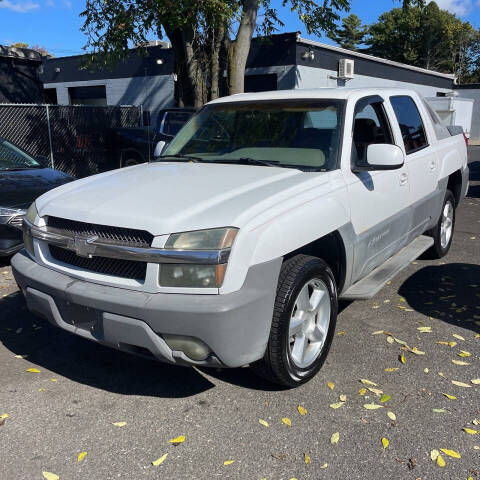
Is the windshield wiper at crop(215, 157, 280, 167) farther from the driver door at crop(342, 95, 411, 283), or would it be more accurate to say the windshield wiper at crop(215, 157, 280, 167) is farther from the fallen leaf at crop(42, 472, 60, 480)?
the fallen leaf at crop(42, 472, 60, 480)

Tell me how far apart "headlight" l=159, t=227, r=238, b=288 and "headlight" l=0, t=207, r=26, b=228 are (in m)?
3.69

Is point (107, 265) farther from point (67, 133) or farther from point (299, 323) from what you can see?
point (67, 133)

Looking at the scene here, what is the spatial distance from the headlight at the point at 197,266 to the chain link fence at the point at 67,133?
394 inches

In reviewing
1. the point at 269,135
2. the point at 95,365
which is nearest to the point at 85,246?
the point at 95,365

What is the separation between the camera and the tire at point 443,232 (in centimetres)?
589

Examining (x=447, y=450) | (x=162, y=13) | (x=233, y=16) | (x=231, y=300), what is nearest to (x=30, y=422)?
(x=231, y=300)

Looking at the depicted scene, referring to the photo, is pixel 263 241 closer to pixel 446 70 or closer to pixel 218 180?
pixel 218 180

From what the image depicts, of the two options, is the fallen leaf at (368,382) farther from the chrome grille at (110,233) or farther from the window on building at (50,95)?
the window on building at (50,95)

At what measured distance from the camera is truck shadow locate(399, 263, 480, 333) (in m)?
4.63

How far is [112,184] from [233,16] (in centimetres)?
657

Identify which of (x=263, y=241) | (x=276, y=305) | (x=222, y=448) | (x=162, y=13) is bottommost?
(x=222, y=448)

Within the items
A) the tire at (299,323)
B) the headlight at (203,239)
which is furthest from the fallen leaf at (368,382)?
the headlight at (203,239)

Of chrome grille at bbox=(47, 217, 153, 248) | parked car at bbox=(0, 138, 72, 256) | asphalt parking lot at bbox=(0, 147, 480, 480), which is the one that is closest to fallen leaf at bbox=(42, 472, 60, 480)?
asphalt parking lot at bbox=(0, 147, 480, 480)

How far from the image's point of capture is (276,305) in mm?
3059
